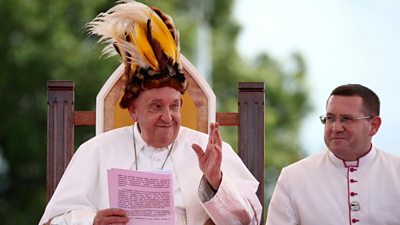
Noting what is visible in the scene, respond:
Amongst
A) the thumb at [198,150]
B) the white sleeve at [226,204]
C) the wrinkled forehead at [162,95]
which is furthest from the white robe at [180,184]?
the wrinkled forehead at [162,95]

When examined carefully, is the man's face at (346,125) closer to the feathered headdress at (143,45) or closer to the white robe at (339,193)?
the white robe at (339,193)

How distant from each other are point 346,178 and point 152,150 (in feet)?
3.07

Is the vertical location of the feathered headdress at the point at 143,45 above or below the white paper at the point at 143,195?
above

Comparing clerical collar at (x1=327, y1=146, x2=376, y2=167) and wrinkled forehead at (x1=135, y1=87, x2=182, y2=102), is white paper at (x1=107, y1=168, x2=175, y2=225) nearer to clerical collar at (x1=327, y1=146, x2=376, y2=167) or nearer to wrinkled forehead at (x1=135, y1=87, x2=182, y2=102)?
wrinkled forehead at (x1=135, y1=87, x2=182, y2=102)

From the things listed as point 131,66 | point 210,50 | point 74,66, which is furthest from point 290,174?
point 210,50

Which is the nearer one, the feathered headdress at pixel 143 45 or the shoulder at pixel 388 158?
the feathered headdress at pixel 143 45

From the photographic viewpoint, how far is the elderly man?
20.0 feet

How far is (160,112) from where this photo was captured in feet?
20.3

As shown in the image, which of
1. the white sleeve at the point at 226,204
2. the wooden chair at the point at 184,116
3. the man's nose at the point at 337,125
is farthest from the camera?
A: the wooden chair at the point at 184,116

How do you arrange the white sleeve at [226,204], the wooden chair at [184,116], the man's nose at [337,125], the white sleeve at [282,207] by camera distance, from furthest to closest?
the wooden chair at [184,116] < the white sleeve at [282,207] < the man's nose at [337,125] < the white sleeve at [226,204]

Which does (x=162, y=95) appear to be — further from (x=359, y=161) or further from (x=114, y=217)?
(x=359, y=161)

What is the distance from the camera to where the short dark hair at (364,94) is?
6223 mm

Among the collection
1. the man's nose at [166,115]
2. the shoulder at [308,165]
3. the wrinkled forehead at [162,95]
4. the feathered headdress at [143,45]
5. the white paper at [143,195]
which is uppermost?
the feathered headdress at [143,45]

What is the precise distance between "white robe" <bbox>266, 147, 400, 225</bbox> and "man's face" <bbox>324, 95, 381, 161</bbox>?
14 centimetres
